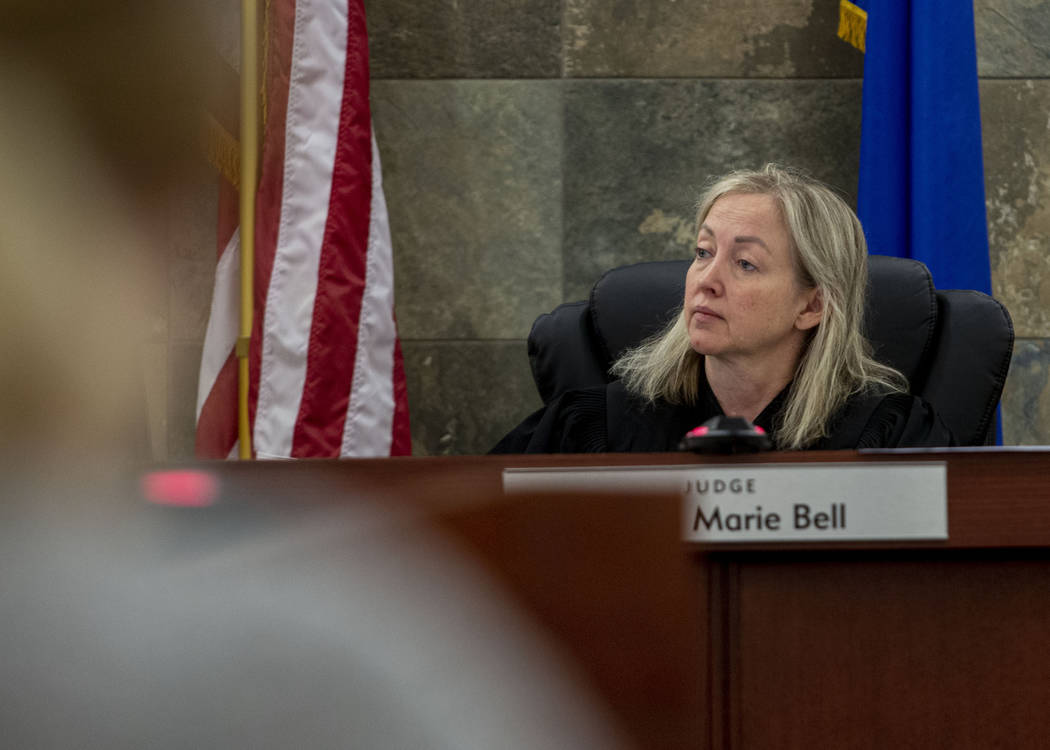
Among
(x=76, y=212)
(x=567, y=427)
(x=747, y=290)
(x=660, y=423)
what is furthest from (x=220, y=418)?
(x=76, y=212)

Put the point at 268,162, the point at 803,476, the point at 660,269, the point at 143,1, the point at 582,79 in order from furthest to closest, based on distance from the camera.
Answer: the point at 582,79, the point at 268,162, the point at 660,269, the point at 803,476, the point at 143,1

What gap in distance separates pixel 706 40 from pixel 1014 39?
0.74 m

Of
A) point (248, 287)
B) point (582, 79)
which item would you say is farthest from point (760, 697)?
point (582, 79)

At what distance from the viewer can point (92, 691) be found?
39 centimetres

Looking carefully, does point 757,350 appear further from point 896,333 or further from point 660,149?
point 660,149

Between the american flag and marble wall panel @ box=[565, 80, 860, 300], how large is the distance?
590mm

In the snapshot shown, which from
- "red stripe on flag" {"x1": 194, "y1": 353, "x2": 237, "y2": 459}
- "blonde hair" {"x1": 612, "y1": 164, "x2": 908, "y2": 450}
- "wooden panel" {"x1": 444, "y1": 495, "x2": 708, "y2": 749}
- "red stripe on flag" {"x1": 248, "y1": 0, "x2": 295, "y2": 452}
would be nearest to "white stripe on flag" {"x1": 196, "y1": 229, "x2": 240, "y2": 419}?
"red stripe on flag" {"x1": 194, "y1": 353, "x2": 237, "y2": 459}

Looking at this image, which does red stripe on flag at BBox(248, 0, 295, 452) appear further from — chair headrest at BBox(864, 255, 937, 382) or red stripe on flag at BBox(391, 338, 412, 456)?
chair headrest at BBox(864, 255, 937, 382)

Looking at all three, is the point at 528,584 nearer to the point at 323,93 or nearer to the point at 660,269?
the point at 660,269

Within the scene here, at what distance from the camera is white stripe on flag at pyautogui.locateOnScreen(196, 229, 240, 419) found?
251 cm

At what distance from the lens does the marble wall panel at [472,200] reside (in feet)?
9.24

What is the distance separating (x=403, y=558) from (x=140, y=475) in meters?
0.09

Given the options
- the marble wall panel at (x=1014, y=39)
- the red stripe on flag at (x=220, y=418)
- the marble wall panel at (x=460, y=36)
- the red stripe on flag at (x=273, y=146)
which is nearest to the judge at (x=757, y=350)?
the red stripe on flag at (x=273, y=146)

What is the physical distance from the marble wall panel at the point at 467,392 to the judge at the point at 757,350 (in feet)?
3.34
